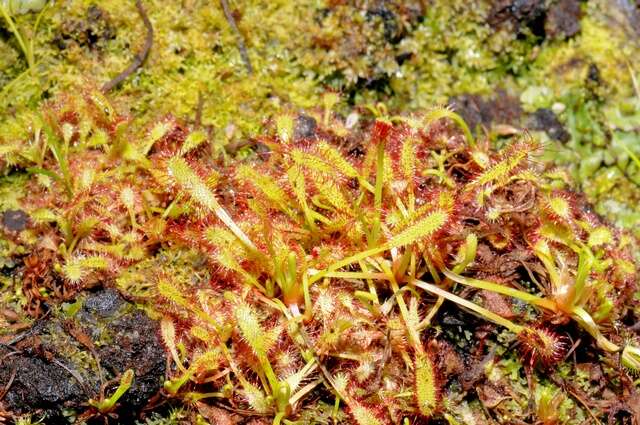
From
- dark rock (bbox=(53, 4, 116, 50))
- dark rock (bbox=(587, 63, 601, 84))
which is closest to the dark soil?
dark rock (bbox=(53, 4, 116, 50))

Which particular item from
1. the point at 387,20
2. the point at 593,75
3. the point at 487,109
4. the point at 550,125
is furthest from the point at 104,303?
the point at 593,75

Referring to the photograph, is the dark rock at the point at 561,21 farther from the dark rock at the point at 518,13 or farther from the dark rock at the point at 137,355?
the dark rock at the point at 137,355

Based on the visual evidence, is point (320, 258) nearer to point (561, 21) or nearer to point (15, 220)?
point (15, 220)

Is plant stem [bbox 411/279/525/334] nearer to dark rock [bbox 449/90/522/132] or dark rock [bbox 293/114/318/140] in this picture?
dark rock [bbox 293/114/318/140]

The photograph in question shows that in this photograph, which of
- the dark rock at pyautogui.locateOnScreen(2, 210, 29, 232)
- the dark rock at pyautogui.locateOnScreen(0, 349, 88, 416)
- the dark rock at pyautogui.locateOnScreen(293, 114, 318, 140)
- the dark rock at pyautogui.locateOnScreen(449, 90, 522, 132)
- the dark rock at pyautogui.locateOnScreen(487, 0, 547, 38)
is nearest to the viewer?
the dark rock at pyautogui.locateOnScreen(0, 349, 88, 416)

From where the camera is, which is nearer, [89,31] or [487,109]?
[89,31]

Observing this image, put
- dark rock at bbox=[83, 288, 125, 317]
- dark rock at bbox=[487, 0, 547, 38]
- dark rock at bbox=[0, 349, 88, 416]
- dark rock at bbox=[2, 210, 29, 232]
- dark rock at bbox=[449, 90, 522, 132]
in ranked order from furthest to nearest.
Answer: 1. dark rock at bbox=[487, 0, 547, 38]
2. dark rock at bbox=[449, 90, 522, 132]
3. dark rock at bbox=[2, 210, 29, 232]
4. dark rock at bbox=[83, 288, 125, 317]
5. dark rock at bbox=[0, 349, 88, 416]
